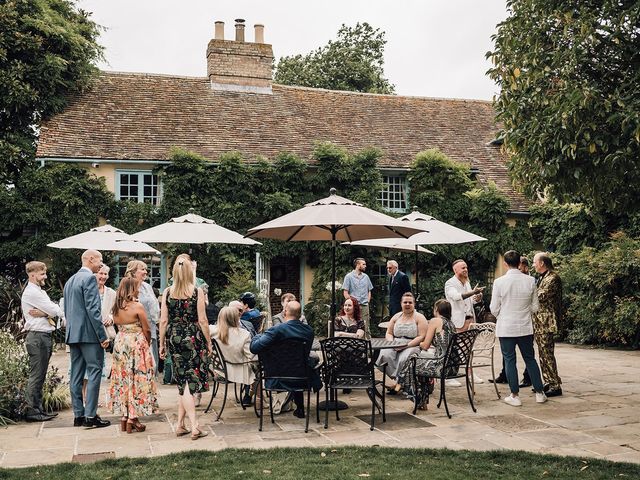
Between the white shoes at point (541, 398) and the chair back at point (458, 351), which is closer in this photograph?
the chair back at point (458, 351)

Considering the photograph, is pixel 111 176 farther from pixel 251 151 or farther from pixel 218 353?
pixel 218 353

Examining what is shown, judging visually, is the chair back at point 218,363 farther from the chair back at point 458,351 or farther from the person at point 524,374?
the person at point 524,374

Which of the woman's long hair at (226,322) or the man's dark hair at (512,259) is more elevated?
the man's dark hair at (512,259)

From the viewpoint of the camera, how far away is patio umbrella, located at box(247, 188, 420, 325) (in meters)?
7.83

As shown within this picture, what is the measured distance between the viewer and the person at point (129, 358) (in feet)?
23.0

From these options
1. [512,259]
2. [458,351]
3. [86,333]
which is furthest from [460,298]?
[86,333]

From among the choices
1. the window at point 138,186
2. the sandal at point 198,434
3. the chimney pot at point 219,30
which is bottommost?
the sandal at point 198,434

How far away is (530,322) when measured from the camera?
846cm

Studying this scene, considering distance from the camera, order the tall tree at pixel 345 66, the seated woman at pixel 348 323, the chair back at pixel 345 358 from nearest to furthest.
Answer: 1. the chair back at pixel 345 358
2. the seated woman at pixel 348 323
3. the tall tree at pixel 345 66

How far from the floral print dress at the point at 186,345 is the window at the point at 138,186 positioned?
1170cm

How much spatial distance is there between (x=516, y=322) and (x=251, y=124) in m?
14.1

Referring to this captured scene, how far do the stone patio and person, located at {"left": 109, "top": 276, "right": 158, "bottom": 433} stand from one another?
31cm

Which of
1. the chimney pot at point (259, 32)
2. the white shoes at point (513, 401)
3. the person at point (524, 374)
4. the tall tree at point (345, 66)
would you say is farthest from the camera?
the tall tree at point (345, 66)

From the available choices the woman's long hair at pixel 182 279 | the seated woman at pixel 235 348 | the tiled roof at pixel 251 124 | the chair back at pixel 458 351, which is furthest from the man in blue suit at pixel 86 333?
the tiled roof at pixel 251 124
